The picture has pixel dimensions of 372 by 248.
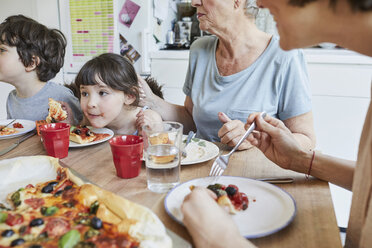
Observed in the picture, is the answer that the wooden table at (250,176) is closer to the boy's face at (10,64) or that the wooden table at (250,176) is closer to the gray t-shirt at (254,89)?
the gray t-shirt at (254,89)

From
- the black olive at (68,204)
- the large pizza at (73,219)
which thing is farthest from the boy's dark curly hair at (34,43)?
the black olive at (68,204)

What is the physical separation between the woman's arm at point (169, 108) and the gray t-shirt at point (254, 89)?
0.16m

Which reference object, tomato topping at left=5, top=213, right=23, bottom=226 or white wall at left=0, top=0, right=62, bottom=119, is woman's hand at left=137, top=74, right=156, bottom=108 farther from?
white wall at left=0, top=0, right=62, bottom=119

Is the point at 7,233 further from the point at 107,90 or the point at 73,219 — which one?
the point at 107,90

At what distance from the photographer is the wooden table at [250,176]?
0.62 meters

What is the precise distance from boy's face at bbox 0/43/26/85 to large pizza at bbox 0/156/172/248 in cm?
119

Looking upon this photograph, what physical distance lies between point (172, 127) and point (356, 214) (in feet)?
1.66

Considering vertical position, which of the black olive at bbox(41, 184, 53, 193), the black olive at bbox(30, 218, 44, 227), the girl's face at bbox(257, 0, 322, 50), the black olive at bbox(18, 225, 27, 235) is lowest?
the black olive at bbox(18, 225, 27, 235)

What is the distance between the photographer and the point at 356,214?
2.31 feet

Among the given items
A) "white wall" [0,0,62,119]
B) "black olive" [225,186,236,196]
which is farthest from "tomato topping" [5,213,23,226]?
"white wall" [0,0,62,119]

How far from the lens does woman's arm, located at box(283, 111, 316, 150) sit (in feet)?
4.05

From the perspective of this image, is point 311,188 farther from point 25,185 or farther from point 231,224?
point 25,185

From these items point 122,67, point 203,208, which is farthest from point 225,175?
point 122,67

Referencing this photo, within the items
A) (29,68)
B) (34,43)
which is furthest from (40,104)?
(34,43)
